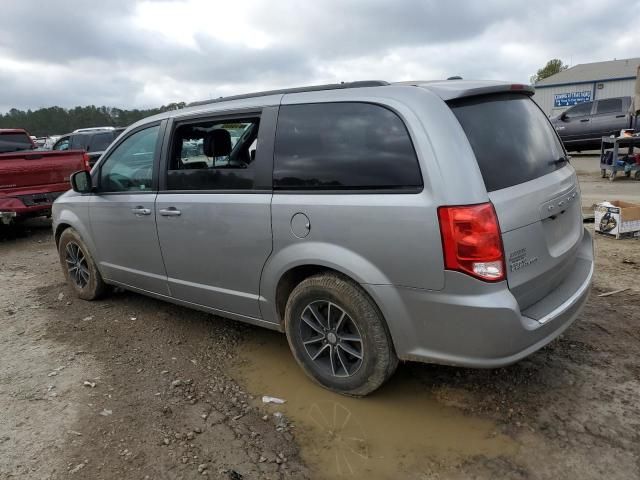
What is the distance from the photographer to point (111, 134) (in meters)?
13.8

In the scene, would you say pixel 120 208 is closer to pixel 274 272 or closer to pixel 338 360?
pixel 274 272

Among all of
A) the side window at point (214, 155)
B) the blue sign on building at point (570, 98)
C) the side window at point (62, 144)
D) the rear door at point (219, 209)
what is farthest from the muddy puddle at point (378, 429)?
the blue sign on building at point (570, 98)

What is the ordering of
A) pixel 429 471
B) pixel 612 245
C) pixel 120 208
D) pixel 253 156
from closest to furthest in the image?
pixel 429 471 → pixel 253 156 → pixel 120 208 → pixel 612 245

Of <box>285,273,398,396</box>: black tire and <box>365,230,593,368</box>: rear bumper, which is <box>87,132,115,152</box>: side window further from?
<box>365,230,593,368</box>: rear bumper

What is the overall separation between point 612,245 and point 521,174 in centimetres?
376

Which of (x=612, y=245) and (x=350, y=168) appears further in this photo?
(x=612, y=245)

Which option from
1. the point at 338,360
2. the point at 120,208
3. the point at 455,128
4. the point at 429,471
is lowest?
the point at 429,471

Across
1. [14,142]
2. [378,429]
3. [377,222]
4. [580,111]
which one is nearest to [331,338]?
[378,429]

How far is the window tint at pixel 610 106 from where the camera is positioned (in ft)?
52.1

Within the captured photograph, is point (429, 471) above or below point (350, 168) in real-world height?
below

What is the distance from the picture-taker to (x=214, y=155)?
12.2 feet

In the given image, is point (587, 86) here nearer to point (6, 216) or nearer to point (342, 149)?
point (6, 216)

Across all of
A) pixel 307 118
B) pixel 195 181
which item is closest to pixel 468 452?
pixel 307 118

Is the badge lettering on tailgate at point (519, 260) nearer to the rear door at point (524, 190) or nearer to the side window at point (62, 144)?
the rear door at point (524, 190)
